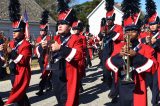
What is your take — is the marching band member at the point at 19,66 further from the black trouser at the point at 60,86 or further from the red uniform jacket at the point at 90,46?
the red uniform jacket at the point at 90,46

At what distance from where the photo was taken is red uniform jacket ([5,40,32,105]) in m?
8.04

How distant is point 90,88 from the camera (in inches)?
499

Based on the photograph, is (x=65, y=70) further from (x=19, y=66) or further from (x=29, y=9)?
(x=29, y=9)

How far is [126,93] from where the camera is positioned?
6.25 metres

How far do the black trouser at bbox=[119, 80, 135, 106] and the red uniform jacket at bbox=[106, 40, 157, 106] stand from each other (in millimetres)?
70

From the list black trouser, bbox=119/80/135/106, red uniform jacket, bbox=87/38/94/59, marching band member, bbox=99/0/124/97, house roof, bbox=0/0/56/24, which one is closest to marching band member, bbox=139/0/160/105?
marching band member, bbox=99/0/124/97

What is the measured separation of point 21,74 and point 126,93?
8.78 ft

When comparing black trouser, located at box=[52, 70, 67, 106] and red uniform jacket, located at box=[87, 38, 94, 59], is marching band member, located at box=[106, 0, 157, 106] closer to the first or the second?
black trouser, located at box=[52, 70, 67, 106]

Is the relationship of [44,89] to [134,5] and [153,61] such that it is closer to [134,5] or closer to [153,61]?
[134,5]

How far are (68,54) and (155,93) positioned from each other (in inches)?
130

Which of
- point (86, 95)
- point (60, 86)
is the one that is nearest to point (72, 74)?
point (60, 86)

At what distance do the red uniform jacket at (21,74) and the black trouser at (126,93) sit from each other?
8.28ft

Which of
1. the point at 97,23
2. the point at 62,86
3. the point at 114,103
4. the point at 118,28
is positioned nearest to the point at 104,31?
the point at 118,28

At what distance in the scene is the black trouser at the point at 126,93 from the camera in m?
6.19
